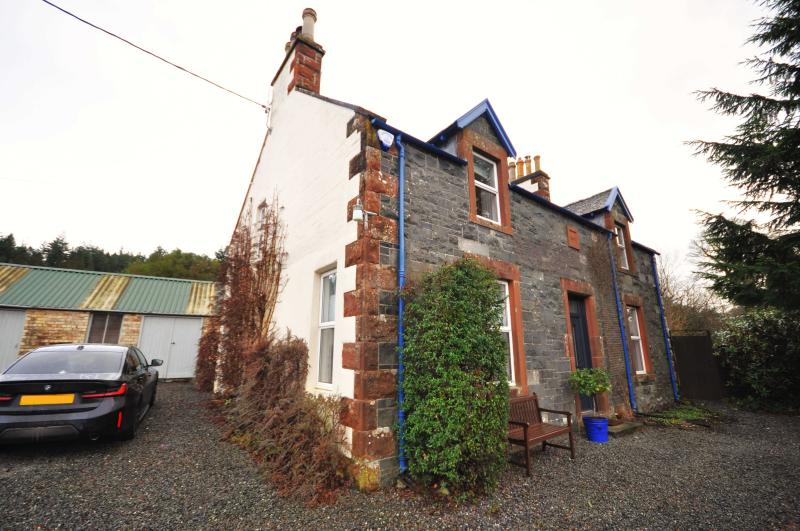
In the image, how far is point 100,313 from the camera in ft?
50.2

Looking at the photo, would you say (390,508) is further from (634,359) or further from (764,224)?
(764,224)

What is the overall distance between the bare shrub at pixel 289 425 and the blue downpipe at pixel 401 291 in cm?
81

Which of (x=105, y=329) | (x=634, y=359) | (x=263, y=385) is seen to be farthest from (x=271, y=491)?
(x=105, y=329)

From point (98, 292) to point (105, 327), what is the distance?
1.85m

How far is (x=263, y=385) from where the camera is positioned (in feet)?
21.7

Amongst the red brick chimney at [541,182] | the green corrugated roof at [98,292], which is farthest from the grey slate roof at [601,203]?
the green corrugated roof at [98,292]

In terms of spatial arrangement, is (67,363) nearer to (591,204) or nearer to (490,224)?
(490,224)

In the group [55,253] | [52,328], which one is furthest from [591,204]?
[55,253]

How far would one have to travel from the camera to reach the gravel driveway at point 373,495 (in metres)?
3.63

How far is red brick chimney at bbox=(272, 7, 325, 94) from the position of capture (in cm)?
859

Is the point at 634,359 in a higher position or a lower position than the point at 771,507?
higher

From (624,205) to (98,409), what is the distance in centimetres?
1403

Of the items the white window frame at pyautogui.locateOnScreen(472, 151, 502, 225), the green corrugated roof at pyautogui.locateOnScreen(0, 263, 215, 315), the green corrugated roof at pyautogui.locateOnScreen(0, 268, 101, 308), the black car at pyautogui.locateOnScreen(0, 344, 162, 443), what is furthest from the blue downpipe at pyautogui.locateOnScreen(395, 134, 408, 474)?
the green corrugated roof at pyautogui.locateOnScreen(0, 268, 101, 308)

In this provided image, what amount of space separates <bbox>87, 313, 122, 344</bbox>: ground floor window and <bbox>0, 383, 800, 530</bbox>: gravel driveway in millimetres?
12313
